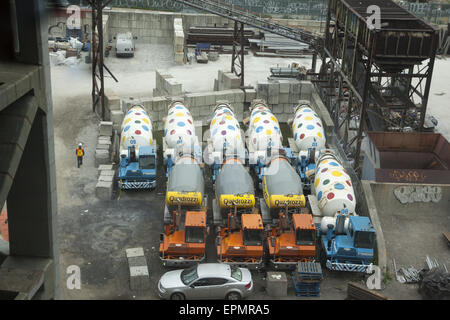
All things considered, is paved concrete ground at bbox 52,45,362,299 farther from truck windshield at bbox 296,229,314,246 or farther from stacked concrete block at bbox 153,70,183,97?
stacked concrete block at bbox 153,70,183,97

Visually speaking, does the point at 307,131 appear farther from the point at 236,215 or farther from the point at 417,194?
the point at 236,215

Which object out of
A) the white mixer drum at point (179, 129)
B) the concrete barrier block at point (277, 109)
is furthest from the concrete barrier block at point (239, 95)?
the white mixer drum at point (179, 129)

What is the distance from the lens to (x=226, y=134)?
26.4m

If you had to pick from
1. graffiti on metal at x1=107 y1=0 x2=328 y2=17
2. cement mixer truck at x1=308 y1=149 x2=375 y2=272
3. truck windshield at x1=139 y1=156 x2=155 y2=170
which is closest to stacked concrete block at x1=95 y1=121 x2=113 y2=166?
truck windshield at x1=139 y1=156 x2=155 y2=170

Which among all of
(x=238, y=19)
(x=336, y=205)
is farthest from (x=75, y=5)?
(x=336, y=205)

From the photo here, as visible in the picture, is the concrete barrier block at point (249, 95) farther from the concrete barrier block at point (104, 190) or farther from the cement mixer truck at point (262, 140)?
the concrete barrier block at point (104, 190)

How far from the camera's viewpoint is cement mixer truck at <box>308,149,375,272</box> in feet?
64.1

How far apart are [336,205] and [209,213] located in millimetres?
5687

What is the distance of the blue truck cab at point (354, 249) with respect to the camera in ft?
63.8

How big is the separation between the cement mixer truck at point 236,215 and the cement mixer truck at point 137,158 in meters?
2.82

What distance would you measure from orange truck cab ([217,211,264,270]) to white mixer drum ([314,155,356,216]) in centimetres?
308

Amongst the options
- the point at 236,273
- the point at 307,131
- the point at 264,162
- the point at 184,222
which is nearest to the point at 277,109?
the point at 307,131

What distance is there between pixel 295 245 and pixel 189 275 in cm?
403
